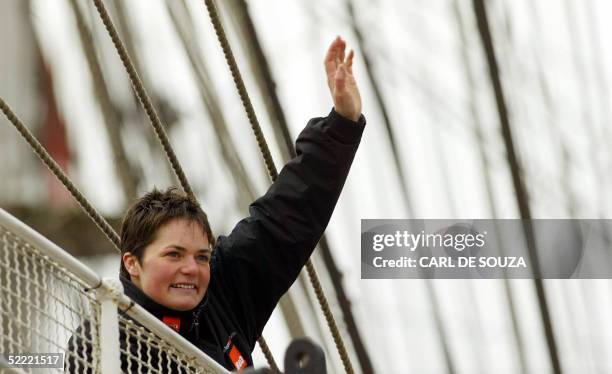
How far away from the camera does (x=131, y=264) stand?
2.33 metres

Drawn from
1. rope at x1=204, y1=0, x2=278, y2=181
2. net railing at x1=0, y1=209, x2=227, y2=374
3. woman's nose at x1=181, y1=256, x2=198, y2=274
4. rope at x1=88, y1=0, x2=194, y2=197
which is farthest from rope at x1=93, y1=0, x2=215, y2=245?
net railing at x1=0, y1=209, x2=227, y2=374

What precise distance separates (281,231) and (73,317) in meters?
0.49

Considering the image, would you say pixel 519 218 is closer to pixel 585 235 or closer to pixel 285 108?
pixel 585 235

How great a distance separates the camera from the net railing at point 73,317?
186 centimetres

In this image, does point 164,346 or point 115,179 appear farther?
point 115,179

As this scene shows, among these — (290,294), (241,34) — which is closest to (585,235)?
(290,294)

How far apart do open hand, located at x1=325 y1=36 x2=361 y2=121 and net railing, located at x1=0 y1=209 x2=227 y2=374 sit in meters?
0.57

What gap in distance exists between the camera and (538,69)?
5.69 m

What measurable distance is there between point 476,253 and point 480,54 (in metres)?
0.82

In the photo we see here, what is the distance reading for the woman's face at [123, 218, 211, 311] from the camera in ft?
7.38

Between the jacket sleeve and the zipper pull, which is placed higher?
the jacket sleeve

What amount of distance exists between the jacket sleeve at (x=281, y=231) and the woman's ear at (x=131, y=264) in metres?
0.16

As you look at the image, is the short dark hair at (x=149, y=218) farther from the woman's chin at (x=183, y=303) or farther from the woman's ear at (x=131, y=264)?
the woman's chin at (x=183, y=303)

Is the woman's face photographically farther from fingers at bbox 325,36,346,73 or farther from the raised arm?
fingers at bbox 325,36,346,73
